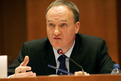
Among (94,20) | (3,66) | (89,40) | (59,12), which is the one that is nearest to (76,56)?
(89,40)

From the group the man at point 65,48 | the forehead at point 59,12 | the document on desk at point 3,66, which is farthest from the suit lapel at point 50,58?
the document on desk at point 3,66

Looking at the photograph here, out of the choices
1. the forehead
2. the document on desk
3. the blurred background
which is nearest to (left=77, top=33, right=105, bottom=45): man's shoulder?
the forehead

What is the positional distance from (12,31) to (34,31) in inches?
31.5

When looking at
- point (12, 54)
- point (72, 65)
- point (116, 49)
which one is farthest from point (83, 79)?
point (12, 54)

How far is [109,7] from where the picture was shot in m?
4.05

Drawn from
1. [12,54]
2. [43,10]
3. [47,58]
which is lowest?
[12,54]

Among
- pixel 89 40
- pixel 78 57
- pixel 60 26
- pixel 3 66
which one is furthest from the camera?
pixel 89 40

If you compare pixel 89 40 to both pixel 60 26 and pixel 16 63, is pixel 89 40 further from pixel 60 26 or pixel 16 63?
pixel 16 63

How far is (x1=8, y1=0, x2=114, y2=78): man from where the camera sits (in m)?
2.19

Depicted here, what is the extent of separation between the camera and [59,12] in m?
2.20

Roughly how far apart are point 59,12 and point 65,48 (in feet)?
1.32

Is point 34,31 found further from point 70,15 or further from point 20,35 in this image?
point 70,15

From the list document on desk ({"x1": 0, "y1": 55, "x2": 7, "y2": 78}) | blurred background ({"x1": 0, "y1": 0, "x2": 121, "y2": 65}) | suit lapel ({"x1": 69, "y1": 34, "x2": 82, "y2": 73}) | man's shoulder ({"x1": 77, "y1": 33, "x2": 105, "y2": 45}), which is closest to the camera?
document on desk ({"x1": 0, "y1": 55, "x2": 7, "y2": 78})

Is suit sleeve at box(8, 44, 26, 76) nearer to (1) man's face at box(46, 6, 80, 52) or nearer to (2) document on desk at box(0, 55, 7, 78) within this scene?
(1) man's face at box(46, 6, 80, 52)
